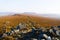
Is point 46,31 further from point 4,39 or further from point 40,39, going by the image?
point 4,39

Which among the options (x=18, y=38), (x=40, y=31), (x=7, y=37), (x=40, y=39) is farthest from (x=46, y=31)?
(x=7, y=37)

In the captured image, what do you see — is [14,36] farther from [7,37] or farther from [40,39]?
[40,39]

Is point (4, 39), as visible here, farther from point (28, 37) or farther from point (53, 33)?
point (53, 33)

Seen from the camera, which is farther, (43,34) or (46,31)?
(46,31)

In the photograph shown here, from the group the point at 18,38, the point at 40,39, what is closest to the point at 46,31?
the point at 40,39

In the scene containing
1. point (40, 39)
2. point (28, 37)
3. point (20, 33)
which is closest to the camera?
point (40, 39)

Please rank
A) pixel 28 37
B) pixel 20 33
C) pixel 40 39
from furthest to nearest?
1. pixel 20 33
2. pixel 28 37
3. pixel 40 39

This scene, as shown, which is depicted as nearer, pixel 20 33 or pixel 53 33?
pixel 53 33
